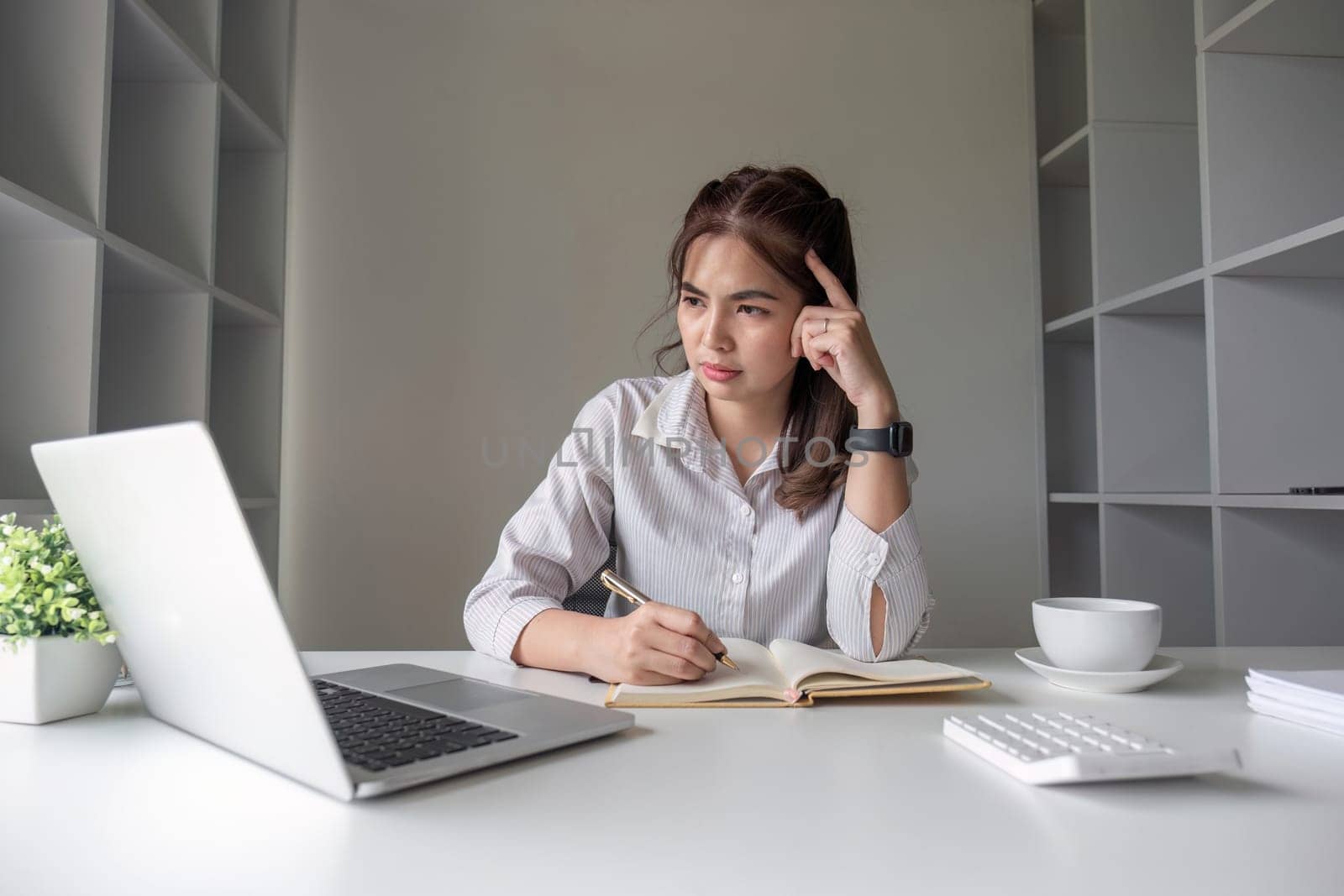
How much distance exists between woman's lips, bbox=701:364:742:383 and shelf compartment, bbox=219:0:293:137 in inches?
64.9

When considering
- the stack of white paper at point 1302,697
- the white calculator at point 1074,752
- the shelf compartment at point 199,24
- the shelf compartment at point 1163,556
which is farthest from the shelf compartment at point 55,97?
the shelf compartment at point 1163,556

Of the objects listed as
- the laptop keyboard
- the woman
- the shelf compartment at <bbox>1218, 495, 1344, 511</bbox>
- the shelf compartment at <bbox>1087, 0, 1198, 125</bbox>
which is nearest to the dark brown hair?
the woman

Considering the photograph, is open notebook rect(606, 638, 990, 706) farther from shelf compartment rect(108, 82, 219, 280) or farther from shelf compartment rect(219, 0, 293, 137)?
shelf compartment rect(219, 0, 293, 137)

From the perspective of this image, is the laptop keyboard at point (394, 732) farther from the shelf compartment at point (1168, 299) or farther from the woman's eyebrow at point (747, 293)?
the shelf compartment at point (1168, 299)

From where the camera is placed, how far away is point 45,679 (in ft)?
2.26

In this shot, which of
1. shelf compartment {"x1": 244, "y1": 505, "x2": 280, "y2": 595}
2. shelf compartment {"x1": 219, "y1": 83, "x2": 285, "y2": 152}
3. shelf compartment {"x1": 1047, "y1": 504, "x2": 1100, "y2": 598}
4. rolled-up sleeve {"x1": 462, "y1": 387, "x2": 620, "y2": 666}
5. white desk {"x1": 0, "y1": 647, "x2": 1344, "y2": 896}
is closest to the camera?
white desk {"x1": 0, "y1": 647, "x2": 1344, "y2": 896}

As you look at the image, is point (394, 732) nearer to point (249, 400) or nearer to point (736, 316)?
point (736, 316)

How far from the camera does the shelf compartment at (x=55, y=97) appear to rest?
144 centimetres

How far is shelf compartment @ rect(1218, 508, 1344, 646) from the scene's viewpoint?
175 centimetres

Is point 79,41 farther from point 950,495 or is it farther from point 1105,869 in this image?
point 950,495

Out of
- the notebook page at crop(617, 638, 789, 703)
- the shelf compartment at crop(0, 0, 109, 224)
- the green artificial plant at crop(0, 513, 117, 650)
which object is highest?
the shelf compartment at crop(0, 0, 109, 224)

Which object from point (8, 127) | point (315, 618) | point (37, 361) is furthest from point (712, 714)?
point (315, 618)

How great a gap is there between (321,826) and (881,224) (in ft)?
7.72

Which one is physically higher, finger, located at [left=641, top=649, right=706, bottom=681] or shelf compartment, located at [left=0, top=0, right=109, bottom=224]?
shelf compartment, located at [left=0, top=0, right=109, bottom=224]
